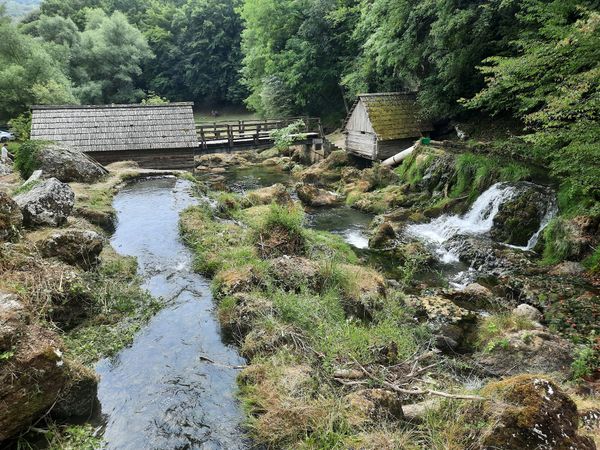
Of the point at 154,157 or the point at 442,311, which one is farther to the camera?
the point at 154,157

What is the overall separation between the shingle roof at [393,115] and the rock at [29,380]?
19618 mm

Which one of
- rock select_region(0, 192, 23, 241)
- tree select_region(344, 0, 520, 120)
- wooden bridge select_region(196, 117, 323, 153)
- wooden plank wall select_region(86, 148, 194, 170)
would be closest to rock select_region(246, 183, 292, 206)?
wooden plank wall select_region(86, 148, 194, 170)

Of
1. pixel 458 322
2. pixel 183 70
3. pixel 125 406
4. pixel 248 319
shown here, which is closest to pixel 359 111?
pixel 458 322

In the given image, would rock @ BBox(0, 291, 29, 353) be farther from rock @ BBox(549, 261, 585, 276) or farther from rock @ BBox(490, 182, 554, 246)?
rock @ BBox(490, 182, 554, 246)

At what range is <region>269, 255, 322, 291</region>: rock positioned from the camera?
7.94m

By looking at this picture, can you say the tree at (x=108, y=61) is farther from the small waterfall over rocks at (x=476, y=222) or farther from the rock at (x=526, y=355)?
the rock at (x=526, y=355)

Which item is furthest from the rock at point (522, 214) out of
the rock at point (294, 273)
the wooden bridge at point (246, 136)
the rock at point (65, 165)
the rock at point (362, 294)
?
the wooden bridge at point (246, 136)

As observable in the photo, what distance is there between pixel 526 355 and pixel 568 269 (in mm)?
4750

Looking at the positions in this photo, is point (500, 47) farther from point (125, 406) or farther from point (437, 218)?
point (125, 406)

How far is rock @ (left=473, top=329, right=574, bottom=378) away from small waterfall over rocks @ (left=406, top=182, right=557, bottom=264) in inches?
202

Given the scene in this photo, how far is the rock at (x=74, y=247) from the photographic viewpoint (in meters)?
7.53

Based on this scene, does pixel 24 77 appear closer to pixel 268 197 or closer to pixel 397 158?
pixel 268 197

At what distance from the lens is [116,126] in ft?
63.6

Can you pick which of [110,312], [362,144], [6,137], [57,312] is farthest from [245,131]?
[57,312]
